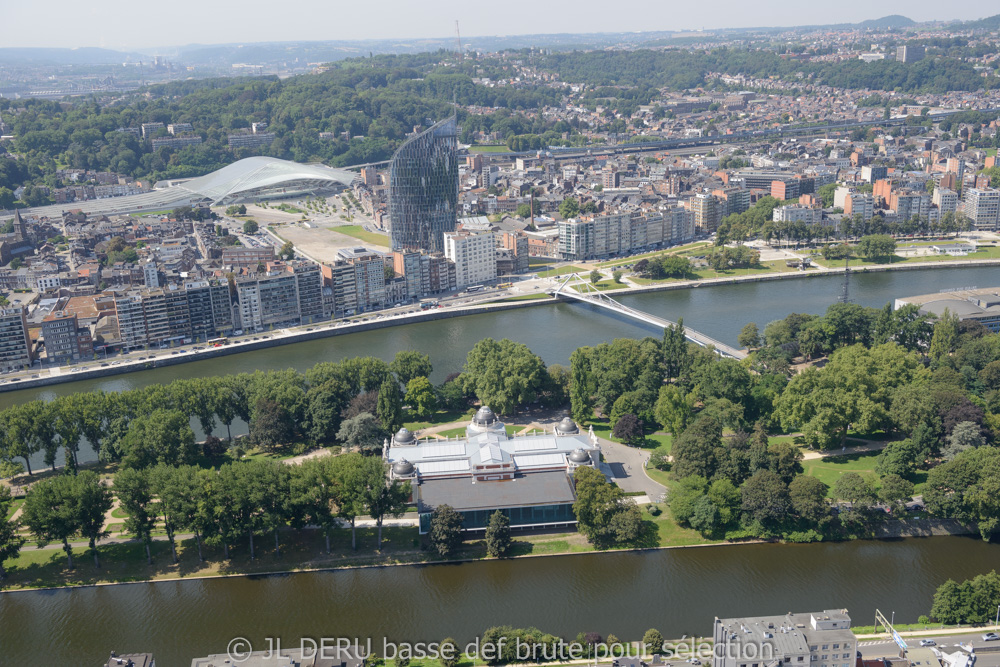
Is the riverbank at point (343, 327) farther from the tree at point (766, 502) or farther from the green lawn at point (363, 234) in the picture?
the tree at point (766, 502)

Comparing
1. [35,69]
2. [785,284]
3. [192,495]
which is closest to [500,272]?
[785,284]

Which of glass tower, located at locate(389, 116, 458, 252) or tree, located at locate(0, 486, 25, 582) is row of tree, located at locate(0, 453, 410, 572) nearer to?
tree, located at locate(0, 486, 25, 582)

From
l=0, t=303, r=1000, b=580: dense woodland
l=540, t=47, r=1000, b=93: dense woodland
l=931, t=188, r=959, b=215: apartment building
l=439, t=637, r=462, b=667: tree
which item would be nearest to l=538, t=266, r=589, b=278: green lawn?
l=0, t=303, r=1000, b=580: dense woodland

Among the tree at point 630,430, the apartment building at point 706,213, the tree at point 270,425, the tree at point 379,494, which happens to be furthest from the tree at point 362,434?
the apartment building at point 706,213

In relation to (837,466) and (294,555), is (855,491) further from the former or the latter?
(294,555)

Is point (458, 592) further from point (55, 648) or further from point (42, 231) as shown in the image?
point (42, 231)

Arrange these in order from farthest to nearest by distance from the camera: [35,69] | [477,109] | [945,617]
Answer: [35,69] → [477,109] → [945,617]

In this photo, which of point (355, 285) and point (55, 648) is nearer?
point (55, 648)

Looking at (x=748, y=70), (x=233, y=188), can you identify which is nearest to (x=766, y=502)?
(x=233, y=188)
